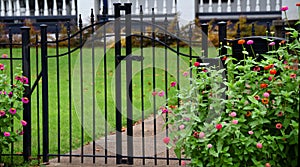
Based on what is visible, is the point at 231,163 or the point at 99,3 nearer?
the point at 231,163

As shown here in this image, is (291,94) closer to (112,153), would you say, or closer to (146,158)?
(146,158)

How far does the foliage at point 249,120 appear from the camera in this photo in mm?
4109

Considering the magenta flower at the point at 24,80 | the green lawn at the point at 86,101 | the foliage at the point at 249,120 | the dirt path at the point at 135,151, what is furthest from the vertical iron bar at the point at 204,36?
the magenta flower at the point at 24,80

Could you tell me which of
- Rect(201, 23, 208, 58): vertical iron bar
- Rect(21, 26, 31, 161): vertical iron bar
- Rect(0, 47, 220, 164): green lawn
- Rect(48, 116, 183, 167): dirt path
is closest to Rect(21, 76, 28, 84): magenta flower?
Rect(21, 26, 31, 161): vertical iron bar

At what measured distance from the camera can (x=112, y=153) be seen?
19.9 ft

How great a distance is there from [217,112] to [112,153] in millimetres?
2060

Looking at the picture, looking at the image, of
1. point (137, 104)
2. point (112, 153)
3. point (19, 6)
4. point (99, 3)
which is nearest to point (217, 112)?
point (112, 153)

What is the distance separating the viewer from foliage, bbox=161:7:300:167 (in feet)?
13.5

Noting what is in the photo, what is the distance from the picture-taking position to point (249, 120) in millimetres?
4270

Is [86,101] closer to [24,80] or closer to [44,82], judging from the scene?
[44,82]

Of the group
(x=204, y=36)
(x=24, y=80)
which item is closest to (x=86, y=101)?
(x=24, y=80)

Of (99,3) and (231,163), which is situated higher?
(99,3)

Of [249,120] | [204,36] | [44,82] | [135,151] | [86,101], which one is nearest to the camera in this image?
[249,120]

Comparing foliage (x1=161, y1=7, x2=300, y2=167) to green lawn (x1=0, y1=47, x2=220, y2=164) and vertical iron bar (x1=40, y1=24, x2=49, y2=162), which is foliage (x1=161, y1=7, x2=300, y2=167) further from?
vertical iron bar (x1=40, y1=24, x2=49, y2=162)
